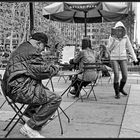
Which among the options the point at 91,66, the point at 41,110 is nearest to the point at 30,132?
the point at 41,110

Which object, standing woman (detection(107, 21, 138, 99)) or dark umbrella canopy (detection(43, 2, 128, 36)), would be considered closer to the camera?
standing woman (detection(107, 21, 138, 99))

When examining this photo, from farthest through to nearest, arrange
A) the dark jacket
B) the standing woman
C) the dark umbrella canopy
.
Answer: the dark umbrella canopy < the standing woman < the dark jacket

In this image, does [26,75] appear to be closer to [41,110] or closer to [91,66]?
[41,110]

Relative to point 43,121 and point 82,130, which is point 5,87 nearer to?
point 43,121

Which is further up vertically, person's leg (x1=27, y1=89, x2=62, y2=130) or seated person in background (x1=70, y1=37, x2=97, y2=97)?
seated person in background (x1=70, y1=37, x2=97, y2=97)

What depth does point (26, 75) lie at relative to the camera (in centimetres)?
404

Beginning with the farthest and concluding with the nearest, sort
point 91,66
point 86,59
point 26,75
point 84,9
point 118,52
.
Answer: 1. point 84,9
2. point 118,52
3. point 86,59
4. point 91,66
5. point 26,75

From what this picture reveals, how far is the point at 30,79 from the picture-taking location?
408 cm

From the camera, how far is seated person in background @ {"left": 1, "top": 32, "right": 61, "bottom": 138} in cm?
400

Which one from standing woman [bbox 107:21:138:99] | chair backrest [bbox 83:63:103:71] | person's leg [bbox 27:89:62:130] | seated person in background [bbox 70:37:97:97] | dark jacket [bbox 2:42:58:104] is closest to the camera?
dark jacket [bbox 2:42:58:104]

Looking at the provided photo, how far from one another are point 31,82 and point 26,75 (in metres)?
0.12

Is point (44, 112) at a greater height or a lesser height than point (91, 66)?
lesser

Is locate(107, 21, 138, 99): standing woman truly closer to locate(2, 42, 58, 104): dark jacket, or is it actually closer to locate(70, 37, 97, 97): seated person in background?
locate(70, 37, 97, 97): seated person in background

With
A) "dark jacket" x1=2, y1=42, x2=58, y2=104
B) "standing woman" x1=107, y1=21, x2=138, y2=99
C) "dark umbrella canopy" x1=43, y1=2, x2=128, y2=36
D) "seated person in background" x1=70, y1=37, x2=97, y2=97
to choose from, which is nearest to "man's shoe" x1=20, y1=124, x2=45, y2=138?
"dark jacket" x1=2, y1=42, x2=58, y2=104
